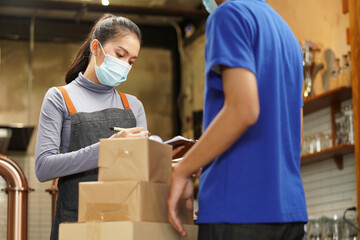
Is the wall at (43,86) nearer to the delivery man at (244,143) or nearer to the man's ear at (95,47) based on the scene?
the man's ear at (95,47)

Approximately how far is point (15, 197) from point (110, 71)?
1300 millimetres

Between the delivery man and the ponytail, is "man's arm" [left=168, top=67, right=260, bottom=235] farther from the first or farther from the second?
the ponytail

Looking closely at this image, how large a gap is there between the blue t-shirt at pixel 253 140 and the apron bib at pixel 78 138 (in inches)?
32.4

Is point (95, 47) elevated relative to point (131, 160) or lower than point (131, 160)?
elevated

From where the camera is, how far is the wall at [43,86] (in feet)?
28.9

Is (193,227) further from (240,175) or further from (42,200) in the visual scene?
(42,200)

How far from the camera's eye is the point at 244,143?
5.21ft

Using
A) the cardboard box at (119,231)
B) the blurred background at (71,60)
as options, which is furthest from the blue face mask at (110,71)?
the blurred background at (71,60)

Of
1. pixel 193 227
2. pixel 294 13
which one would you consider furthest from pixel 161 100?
pixel 193 227

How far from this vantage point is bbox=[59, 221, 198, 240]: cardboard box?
1661 millimetres

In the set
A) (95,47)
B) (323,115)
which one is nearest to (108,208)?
(95,47)

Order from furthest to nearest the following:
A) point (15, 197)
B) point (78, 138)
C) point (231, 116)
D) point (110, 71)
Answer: point (15, 197) < point (110, 71) < point (78, 138) < point (231, 116)

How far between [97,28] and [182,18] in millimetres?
6754

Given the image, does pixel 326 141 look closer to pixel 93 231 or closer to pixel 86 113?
→ pixel 86 113
